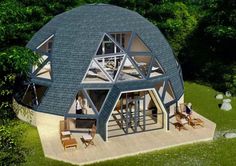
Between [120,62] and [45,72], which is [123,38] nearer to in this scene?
[120,62]

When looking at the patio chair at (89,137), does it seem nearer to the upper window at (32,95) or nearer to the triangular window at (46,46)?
the upper window at (32,95)

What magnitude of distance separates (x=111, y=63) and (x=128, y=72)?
4.70ft

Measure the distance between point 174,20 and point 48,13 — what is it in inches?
543

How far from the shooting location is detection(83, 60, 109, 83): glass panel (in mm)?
25484

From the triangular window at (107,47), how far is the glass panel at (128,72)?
1.15 meters

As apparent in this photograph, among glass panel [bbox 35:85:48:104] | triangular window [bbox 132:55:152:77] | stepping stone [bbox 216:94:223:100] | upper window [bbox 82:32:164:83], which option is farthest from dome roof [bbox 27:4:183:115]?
stepping stone [bbox 216:94:223:100]

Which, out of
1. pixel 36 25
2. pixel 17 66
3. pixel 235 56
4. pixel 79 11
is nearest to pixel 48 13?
pixel 36 25

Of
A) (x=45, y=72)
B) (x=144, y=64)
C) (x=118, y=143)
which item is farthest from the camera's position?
(x=144, y=64)

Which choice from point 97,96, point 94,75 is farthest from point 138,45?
point 97,96

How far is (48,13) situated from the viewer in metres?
40.4

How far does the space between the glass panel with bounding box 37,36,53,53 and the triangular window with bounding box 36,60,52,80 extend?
3.74 ft

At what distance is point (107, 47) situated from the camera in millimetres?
27656

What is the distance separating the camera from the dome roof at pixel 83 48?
24984 mm

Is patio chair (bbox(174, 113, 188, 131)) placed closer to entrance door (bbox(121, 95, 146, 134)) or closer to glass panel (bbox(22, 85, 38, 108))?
entrance door (bbox(121, 95, 146, 134))
